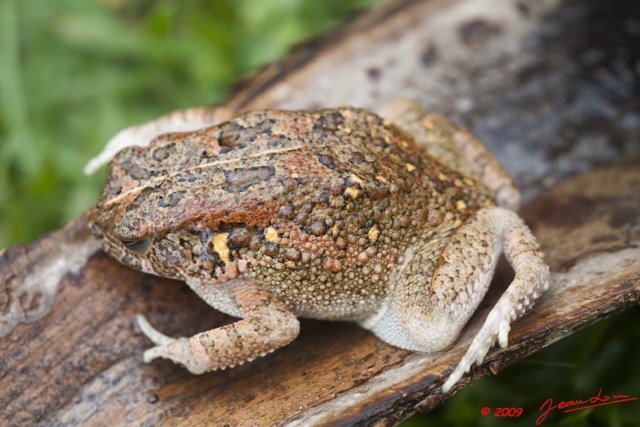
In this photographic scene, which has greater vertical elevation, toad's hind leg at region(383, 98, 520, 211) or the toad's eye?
the toad's eye

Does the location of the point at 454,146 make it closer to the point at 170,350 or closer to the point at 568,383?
the point at 568,383

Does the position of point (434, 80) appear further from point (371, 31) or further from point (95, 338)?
point (95, 338)

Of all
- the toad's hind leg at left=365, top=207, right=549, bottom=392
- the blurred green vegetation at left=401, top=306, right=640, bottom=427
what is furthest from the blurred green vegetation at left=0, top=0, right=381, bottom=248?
the blurred green vegetation at left=401, top=306, right=640, bottom=427

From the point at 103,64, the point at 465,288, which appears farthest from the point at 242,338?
the point at 103,64

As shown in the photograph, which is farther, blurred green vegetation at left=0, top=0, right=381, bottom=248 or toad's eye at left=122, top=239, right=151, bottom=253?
blurred green vegetation at left=0, top=0, right=381, bottom=248

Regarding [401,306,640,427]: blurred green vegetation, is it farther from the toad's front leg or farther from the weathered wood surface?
the toad's front leg

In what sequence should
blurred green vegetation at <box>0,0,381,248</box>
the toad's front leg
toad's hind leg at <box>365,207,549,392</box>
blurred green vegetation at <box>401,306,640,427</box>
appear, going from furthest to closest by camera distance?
blurred green vegetation at <box>0,0,381,248</box> < blurred green vegetation at <box>401,306,640,427</box> < the toad's front leg < toad's hind leg at <box>365,207,549,392</box>
